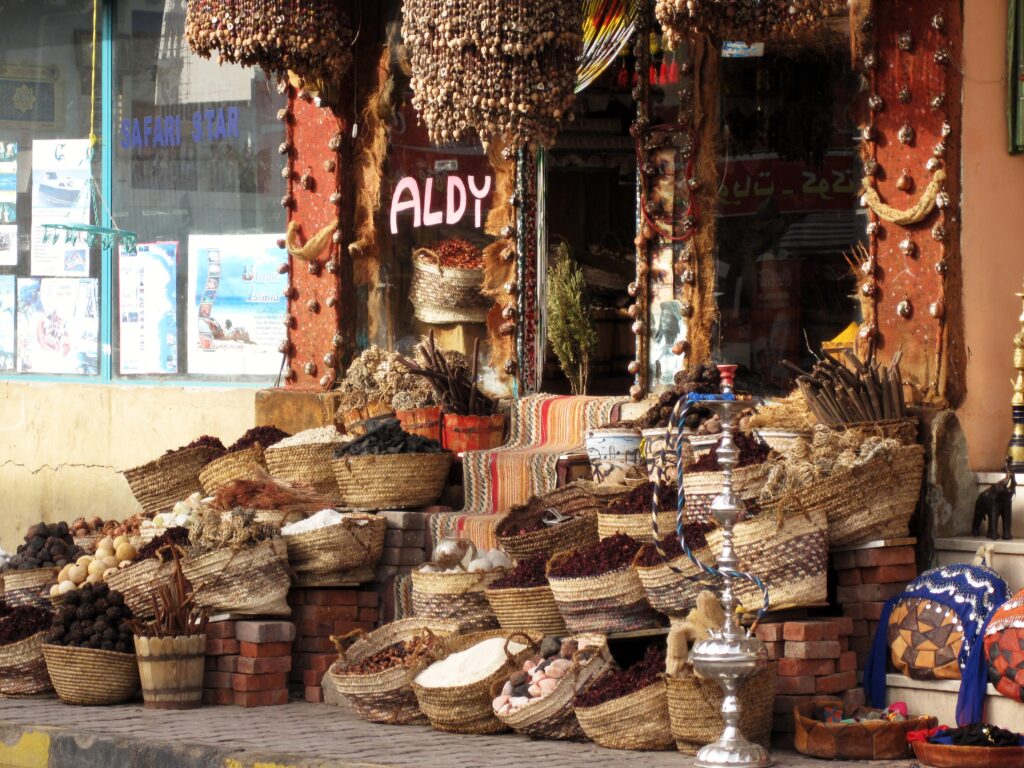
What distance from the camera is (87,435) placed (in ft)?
43.0

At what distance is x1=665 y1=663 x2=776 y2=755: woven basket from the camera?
751cm

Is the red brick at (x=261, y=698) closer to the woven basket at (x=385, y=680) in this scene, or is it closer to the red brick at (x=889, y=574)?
the woven basket at (x=385, y=680)

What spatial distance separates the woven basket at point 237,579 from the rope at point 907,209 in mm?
3258

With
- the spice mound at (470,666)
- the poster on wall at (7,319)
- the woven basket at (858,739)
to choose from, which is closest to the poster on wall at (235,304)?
the poster on wall at (7,319)

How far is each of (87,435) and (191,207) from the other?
5.75 feet

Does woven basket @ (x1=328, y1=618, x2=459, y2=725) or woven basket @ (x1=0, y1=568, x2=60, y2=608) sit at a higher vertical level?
woven basket @ (x1=0, y1=568, x2=60, y2=608)

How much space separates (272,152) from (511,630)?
14.7 feet

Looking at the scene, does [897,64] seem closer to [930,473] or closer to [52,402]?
[930,473]

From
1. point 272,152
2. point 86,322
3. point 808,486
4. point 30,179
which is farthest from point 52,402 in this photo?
point 808,486

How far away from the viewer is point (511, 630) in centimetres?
867

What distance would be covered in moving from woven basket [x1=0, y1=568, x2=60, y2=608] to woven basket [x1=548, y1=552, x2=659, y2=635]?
3171mm

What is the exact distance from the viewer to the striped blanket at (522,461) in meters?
9.73

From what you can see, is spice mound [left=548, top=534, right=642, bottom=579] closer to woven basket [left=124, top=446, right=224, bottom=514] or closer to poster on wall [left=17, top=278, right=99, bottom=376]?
woven basket [left=124, top=446, right=224, bottom=514]

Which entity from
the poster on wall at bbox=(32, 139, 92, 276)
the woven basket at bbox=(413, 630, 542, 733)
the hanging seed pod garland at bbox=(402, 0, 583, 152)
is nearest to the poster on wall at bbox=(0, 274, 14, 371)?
the poster on wall at bbox=(32, 139, 92, 276)
